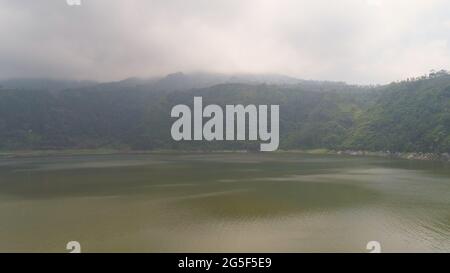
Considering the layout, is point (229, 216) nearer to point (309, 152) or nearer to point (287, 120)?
point (309, 152)

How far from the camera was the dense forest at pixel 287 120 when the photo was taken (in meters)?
97.4

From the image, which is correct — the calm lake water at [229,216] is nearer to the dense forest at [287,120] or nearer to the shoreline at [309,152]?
the shoreline at [309,152]

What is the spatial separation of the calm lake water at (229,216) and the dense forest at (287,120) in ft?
185

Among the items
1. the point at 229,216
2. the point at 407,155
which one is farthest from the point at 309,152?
the point at 229,216

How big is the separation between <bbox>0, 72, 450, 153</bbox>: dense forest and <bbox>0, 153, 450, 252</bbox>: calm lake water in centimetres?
5629

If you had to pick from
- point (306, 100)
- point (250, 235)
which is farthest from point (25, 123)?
point (250, 235)

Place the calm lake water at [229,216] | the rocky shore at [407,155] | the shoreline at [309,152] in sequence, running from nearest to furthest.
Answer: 1. the calm lake water at [229,216]
2. the rocky shore at [407,155]
3. the shoreline at [309,152]

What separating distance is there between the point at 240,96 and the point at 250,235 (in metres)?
166

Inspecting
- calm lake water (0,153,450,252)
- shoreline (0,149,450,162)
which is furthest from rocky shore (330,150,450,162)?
calm lake water (0,153,450,252)

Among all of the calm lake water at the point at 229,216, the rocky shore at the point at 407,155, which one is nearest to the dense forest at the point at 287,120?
the rocky shore at the point at 407,155

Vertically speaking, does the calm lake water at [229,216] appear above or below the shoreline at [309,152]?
above

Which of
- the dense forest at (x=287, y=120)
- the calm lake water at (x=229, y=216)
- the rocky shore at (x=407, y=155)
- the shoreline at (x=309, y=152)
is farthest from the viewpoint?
the dense forest at (x=287, y=120)

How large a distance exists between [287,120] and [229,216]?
13479 centimetres
